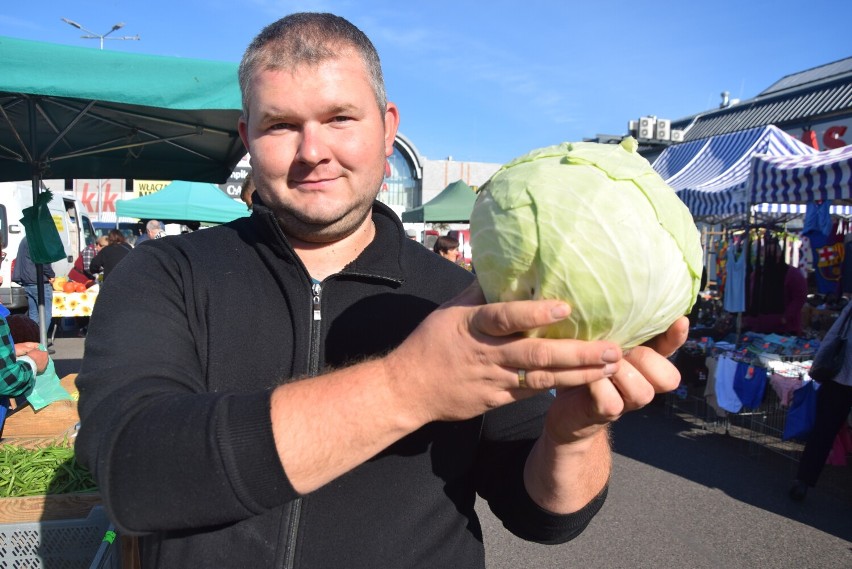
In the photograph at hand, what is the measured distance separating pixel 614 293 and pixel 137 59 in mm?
4168

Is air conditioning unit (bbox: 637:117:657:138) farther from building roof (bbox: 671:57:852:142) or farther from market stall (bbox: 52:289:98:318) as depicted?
market stall (bbox: 52:289:98:318)

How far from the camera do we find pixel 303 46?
1584 mm

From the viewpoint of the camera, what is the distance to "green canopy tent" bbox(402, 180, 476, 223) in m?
13.9

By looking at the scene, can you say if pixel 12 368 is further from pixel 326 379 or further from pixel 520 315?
pixel 520 315

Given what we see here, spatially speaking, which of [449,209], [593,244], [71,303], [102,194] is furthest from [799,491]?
[102,194]

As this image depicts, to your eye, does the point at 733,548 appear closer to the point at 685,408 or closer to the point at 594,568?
the point at 594,568

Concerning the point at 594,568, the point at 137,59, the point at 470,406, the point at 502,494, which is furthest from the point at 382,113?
the point at 594,568

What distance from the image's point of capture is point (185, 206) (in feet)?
34.0

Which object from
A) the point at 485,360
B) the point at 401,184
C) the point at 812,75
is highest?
the point at 812,75

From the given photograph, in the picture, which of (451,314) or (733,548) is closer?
(451,314)

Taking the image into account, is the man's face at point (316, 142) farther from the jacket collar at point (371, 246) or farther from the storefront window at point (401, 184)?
the storefront window at point (401, 184)

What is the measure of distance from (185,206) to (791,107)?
1999 centimetres

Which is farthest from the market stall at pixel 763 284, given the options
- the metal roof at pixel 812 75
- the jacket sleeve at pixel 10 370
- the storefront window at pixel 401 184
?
the storefront window at pixel 401 184

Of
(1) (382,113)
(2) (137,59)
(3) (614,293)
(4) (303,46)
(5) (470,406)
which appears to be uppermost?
(2) (137,59)
